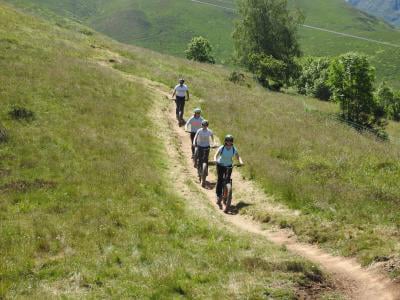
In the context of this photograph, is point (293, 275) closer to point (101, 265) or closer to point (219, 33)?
point (101, 265)

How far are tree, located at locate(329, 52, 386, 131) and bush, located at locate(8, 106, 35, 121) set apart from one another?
26.6 metres

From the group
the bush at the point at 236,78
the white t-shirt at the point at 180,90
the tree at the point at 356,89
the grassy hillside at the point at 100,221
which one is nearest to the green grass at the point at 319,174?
the grassy hillside at the point at 100,221

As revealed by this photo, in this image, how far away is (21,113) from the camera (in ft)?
67.2

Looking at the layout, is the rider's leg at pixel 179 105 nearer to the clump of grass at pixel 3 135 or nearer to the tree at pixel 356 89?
the clump of grass at pixel 3 135

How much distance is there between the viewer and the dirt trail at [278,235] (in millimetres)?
9594

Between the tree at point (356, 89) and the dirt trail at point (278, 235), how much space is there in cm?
1852

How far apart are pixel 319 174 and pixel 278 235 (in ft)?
15.7

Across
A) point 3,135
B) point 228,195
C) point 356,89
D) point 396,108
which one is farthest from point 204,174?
point 396,108

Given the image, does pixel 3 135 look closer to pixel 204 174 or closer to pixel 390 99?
pixel 204 174

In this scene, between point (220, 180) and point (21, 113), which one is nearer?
point (220, 180)

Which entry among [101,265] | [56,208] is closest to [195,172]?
[56,208]

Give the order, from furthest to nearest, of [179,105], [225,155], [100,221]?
[179,105] < [225,155] < [100,221]

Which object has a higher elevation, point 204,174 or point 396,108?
point 204,174

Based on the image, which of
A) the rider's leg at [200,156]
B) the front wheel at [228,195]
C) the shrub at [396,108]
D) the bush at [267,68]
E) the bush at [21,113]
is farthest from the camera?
the shrub at [396,108]
